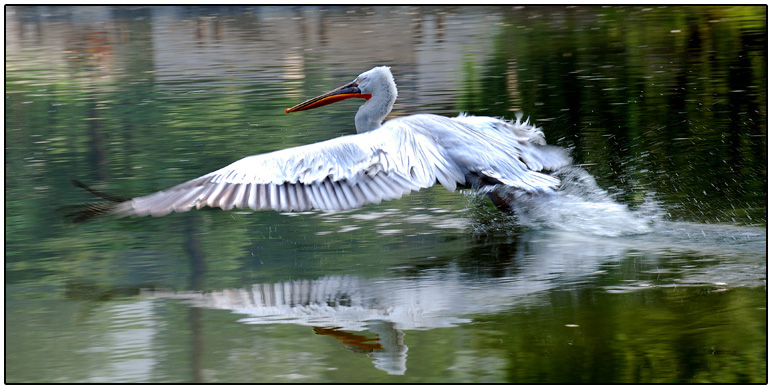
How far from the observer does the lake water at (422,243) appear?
4246 mm

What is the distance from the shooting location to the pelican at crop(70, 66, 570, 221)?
4984 millimetres

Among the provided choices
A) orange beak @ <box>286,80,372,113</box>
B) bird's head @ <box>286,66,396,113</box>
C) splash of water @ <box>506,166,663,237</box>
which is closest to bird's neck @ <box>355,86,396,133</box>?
bird's head @ <box>286,66,396,113</box>

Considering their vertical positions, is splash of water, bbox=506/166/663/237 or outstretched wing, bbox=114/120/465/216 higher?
outstretched wing, bbox=114/120/465/216

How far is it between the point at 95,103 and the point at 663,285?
22.8 ft

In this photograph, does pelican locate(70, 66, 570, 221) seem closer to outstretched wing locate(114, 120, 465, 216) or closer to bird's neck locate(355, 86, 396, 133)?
outstretched wing locate(114, 120, 465, 216)

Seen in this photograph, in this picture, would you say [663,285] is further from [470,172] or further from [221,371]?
[221,371]

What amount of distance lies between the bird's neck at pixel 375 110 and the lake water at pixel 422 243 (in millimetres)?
598

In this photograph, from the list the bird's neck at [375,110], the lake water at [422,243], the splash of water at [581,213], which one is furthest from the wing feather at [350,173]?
the bird's neck at [375,110]

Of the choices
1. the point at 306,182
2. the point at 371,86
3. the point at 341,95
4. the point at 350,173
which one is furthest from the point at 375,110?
the point at 306,182

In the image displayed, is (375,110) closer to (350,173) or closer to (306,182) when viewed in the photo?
(350,173)

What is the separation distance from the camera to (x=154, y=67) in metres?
11.7

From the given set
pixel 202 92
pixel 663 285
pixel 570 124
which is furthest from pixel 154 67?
pixel 663 285

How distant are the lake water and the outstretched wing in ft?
1.57

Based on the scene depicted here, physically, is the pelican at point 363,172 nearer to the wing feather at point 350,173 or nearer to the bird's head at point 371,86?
the wing feather at point 350,173
